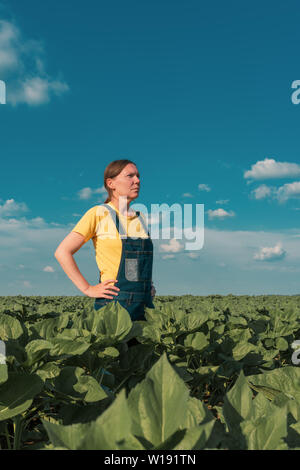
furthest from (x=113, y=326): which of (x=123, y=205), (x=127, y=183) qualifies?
(x=127, y=183)

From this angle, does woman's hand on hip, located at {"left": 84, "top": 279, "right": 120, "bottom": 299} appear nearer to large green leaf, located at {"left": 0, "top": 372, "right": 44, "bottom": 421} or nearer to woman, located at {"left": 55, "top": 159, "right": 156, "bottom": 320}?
woman, located at {"left": 55, "top": 159, "right": 156, "bottom": 320}

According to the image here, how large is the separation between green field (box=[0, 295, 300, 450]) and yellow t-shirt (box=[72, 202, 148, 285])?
0.59 meters

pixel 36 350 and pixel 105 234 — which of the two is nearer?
pixel 36 350

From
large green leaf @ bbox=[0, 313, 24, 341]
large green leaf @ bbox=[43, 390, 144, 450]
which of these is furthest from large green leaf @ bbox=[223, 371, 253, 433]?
large green leaf @ bbox=[0, 313, 24, 341]

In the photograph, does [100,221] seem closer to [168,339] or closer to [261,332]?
[168,339]

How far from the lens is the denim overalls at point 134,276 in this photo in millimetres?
3445

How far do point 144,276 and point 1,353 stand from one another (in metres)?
1.98

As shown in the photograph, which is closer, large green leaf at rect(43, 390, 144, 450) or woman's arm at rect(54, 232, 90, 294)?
large green leaf at rect(43, 390, 144, 450)

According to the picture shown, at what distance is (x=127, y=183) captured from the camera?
3.97m

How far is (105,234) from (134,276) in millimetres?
467

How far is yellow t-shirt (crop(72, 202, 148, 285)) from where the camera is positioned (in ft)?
11.8

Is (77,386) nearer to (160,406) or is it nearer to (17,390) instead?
(17,390)

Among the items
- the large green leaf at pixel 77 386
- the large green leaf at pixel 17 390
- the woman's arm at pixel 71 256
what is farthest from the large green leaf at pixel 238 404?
the woman's arm at pixel 71 256
